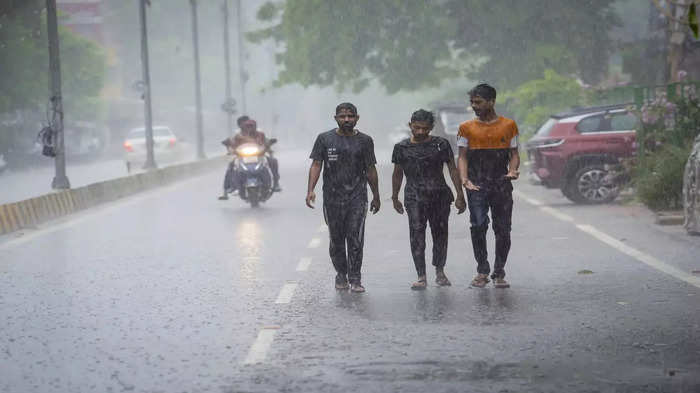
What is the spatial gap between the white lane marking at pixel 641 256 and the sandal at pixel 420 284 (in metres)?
2.34

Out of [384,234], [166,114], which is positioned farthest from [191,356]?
[166,114]

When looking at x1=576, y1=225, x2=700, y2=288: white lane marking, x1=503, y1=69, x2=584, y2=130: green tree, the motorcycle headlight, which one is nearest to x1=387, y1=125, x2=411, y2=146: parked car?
x1=503, y1=69, x2=584, y2=130: green tree

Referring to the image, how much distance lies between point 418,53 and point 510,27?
4.16m

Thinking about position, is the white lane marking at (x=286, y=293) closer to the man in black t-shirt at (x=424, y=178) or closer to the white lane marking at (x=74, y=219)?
the man in black t-shirt at (x=424, y=178)

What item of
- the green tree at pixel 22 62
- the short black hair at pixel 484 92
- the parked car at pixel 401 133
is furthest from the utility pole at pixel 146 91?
the short black hair at pixel 484 92

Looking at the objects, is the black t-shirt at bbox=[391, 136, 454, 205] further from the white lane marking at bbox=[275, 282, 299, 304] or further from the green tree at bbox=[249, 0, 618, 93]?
the green tree at bbox=[249, 0, 618, 93]

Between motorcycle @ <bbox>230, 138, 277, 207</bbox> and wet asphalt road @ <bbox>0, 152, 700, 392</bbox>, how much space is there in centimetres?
451

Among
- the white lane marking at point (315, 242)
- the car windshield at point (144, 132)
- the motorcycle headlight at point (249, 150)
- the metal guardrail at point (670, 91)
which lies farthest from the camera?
the car windshield at point (144, 132)

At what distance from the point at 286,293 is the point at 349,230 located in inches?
31.0

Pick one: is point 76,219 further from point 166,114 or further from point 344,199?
point 166,114

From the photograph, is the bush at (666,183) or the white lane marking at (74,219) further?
the bush at (666,183)

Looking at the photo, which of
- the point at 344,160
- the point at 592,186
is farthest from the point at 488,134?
the point at 592,186

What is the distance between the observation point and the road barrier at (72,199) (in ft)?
56.2

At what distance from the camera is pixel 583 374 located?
6.45m
